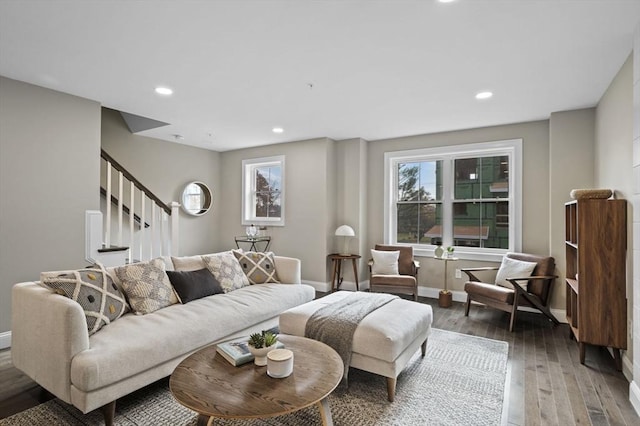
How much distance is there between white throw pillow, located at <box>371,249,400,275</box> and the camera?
4.96 metres

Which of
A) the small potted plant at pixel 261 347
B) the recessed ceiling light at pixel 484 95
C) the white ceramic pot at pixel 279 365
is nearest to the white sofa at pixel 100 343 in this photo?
the small potted plant at pixel 261 347

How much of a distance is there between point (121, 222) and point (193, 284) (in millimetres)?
1965

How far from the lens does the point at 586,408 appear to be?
7.55ft

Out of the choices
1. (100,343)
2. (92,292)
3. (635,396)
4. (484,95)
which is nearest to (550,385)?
(635,396)

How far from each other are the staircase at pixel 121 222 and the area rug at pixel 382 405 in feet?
6.37

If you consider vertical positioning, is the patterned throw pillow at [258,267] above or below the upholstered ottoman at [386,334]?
above

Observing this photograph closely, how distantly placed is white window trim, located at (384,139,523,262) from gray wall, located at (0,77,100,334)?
4.08 m

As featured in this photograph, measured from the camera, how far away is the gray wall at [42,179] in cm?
321

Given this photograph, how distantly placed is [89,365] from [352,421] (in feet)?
5.12

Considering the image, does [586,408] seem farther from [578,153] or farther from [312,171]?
[312,171]

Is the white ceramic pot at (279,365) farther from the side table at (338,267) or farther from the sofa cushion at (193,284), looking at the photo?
the side table at (338,267)

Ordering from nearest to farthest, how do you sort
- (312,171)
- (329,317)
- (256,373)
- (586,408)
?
1. (256,373)
2. (586,408)
3. (329,317)
4. (312,171)

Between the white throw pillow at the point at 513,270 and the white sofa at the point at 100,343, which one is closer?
the white sofa at the point at 100,343

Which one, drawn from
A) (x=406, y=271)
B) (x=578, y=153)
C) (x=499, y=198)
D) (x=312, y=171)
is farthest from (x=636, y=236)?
(x=312, y=171)
